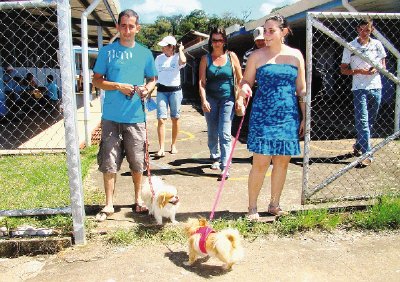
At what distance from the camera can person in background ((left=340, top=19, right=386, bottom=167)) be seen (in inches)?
226

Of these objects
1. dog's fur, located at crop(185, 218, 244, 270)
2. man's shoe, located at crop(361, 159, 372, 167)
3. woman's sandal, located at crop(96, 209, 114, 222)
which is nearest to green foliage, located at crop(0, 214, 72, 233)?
woman's sandal, located at crop(96, 209, 114, 222)

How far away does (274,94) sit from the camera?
3773mm

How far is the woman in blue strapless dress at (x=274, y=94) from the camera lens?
373 cm

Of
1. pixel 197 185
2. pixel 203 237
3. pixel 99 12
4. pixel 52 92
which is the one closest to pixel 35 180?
pixel 197 185

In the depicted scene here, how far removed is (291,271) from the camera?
324cm

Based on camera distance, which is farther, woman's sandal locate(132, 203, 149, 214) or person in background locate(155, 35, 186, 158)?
person in background locate(155, 35, 186, 158)

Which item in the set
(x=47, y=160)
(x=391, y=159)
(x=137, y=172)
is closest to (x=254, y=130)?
(x=137, y=172)

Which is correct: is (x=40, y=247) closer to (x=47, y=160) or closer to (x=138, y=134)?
(x=138, y=134)

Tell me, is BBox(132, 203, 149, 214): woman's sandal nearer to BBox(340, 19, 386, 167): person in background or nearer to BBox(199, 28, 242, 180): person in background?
BBox(199, 28, 242, 180): person in background

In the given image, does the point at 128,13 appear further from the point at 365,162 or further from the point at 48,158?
the point at 365,162

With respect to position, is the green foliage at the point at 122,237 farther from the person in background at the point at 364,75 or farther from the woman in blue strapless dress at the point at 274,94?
the person in background at the point at 364,75

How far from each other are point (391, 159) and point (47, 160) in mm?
5446

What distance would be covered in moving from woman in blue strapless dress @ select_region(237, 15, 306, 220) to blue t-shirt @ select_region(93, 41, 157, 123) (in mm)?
1027

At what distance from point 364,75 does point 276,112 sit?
2.82m
